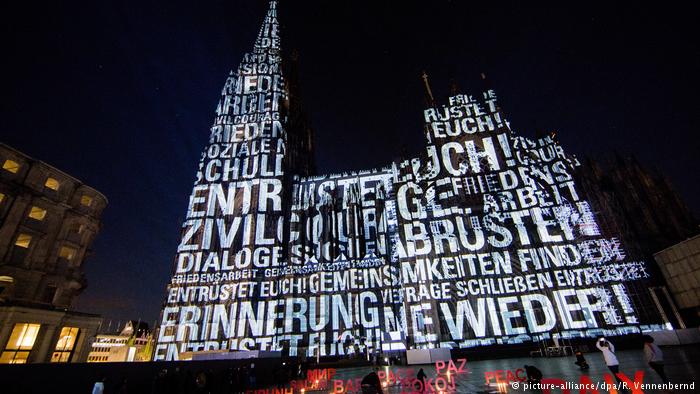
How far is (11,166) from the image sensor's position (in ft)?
105

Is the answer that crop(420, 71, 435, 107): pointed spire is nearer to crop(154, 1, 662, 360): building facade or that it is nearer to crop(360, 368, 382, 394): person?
crop(154, 1, 662, 360): building facade

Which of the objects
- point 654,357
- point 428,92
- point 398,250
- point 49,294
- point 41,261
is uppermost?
point 428,92

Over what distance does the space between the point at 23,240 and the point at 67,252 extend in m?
4.39

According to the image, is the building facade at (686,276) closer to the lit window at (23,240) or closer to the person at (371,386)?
the person at (371,386)

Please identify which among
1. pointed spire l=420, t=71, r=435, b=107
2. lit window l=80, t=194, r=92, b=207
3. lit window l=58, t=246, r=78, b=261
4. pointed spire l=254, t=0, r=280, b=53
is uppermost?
pointed spire l=254, t=0, r=280, b=53

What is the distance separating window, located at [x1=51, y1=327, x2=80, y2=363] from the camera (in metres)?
30.3

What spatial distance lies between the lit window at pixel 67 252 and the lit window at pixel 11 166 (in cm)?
923

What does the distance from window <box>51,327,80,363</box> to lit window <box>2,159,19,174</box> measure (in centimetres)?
1672

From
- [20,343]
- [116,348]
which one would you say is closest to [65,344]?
[20,343]

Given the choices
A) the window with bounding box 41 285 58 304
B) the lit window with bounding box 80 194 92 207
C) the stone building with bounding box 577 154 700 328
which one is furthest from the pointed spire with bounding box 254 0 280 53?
the stone building with bounding box 577 154 700 328

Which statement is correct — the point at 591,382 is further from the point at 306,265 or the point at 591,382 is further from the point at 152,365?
the point at 306,265

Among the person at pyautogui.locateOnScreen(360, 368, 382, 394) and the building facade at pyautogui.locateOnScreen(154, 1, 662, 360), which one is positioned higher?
→ the building facade at pyautogui.locateOnScreen(154, 1, 662, 360)

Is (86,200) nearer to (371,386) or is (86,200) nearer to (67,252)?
(67,252)

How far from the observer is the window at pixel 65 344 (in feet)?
99.6
